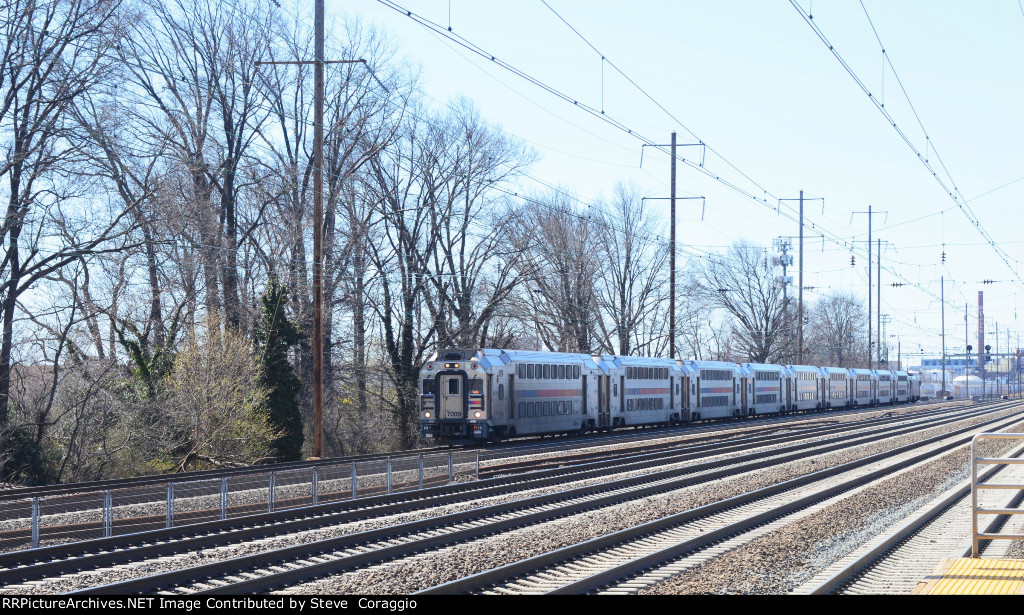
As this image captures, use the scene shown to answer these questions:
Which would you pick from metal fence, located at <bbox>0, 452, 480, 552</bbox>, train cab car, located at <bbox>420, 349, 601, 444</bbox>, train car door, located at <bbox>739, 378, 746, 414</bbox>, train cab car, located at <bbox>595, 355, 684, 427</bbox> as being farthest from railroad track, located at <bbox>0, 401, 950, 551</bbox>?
train car door, located at <bbox>739, 378, 746, 414</bbox>

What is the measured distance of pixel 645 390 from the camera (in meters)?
46.8

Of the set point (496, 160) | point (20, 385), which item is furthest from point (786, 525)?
point (496, 160)

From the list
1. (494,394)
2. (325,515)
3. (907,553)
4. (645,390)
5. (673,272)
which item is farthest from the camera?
(673,272)

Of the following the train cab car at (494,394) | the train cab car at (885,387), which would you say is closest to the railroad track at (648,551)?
the train cab car at (494,394)

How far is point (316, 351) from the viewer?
27.9 m

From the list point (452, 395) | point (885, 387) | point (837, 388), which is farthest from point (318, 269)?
point (885, 387)

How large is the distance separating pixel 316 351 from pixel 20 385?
7.84 meters

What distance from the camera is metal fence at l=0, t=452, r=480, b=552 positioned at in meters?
14.5

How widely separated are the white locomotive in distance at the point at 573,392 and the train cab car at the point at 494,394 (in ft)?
0.12

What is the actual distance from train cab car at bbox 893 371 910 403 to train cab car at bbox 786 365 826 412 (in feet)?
81.5

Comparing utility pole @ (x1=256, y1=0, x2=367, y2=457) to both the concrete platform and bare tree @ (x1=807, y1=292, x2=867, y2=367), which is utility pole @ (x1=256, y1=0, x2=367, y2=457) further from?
bare tree @ (x1=807, y1=292, x2=867, y2=367)

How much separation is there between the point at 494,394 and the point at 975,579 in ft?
84.3

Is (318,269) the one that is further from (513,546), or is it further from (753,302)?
(753,302)

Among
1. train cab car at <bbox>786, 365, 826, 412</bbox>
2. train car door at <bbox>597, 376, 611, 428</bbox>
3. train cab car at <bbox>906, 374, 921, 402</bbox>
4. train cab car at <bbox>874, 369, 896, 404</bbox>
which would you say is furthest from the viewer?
train cab car at <bbox>906, 374, 921, 402</bbox>
